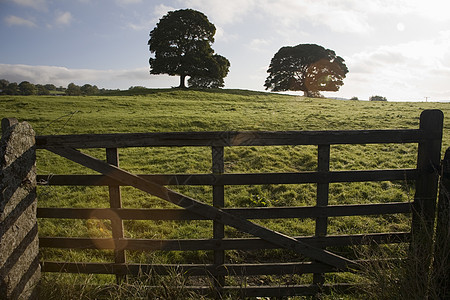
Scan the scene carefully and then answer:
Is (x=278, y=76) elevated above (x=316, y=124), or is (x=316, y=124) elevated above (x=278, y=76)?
(x=278, y=76)

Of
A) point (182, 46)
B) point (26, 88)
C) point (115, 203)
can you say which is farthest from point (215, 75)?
point (115, 203)

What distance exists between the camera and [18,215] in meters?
3.42

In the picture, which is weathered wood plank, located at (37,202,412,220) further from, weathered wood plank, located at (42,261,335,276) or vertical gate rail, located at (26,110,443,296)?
weathered wood plank, located at (42,261,335,276)

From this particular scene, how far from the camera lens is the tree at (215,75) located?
51.5 m

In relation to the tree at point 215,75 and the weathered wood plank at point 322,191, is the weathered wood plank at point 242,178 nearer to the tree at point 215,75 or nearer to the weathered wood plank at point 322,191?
the weathered wood plank at point 322,191

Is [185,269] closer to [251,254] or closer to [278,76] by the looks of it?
[251,254]

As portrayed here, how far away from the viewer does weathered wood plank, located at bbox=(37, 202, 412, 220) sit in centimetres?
374

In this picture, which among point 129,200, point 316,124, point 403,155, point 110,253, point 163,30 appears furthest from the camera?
point 163,30

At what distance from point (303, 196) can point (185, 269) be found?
4.92 m

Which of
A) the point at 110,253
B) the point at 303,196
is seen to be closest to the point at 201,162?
the point at 303,196

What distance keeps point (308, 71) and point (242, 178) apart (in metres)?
66.1

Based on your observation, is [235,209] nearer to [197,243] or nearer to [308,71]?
[197,243]

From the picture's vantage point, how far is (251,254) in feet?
18.0

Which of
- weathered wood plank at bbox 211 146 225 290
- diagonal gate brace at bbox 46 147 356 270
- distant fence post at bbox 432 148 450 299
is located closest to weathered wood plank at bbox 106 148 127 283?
diagonal gate brace at bbox 46 147 356 270
